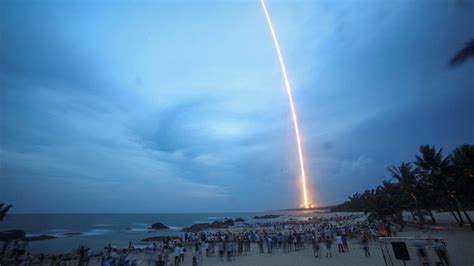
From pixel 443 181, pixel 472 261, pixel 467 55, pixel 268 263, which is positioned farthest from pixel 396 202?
pixel 467 55

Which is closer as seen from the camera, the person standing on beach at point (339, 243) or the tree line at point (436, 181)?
the person standing on beach at point (339, 243)

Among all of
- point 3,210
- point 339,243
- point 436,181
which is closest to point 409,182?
point 436,181

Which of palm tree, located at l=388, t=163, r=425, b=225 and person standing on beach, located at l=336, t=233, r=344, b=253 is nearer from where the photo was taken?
person standing on beach, located at l=336, t=233, r=344, b=253

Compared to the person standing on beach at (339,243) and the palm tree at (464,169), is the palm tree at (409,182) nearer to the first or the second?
the palm tree at (464,169)

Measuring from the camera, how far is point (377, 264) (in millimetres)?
13969

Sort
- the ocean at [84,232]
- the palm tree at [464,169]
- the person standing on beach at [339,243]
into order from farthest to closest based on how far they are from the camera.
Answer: the ocean at [84,232], the palm tree at [464,169], the person standing on beach at [339,243]

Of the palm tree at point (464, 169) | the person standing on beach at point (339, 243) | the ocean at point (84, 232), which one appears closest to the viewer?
the person standing on beach at point (339, 243)

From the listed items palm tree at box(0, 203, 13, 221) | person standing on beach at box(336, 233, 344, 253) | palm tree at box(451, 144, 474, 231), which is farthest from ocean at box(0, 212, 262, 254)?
palm tree at box(451, 144, 474, 231)

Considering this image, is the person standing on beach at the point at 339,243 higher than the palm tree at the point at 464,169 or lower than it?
lower

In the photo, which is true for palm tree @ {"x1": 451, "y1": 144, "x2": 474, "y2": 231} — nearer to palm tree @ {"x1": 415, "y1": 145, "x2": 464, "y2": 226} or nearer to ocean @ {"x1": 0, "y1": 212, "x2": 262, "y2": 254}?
palm tree @ {"x1": 415, "y1": 145, "x2": 464, "y2": 226}

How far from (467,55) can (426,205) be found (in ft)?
119

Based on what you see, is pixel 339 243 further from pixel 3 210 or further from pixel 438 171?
pixel 3 210

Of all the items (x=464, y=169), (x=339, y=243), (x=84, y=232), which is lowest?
(x=339, y=243)

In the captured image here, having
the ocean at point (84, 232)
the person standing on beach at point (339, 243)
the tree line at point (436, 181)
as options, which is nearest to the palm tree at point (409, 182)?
the tree line at point (436, 181)
